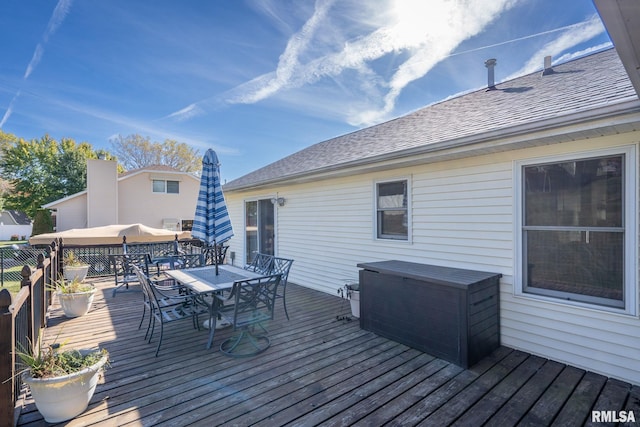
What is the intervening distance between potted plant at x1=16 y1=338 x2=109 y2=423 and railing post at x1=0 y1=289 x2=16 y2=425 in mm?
97

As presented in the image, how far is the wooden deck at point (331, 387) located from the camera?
232 cm

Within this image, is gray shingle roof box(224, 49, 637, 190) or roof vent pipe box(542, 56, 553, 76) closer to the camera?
gray shingle roof box(224, 49, 637, 190)

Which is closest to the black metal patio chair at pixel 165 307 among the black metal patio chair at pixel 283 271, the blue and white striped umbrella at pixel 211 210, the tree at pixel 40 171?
the blue and white striped umbrella at pixel 211 210

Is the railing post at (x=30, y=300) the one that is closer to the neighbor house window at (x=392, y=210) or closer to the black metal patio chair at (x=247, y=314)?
the black metal patio chair at (x=247, y=314)

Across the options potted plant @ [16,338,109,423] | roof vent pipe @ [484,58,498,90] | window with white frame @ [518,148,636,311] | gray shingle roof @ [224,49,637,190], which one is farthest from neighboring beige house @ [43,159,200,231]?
window with white frame @ [518,148,636,311]

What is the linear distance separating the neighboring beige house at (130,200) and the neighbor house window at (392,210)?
16.2m

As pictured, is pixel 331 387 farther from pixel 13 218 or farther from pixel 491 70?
pixel 13 218

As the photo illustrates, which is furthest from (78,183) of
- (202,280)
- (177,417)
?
(177,417)

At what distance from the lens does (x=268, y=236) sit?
810cm

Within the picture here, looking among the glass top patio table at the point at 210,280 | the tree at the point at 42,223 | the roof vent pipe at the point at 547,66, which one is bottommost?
the glass top patio table at the point at 210,280

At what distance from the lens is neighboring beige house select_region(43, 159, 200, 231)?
16062mm

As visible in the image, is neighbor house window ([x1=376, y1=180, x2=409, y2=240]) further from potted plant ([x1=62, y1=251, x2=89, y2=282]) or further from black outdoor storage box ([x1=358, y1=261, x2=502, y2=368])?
Answer: potted plant ([x1=62, y1=251, x2=89, y2=282])

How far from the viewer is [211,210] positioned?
4383 mm

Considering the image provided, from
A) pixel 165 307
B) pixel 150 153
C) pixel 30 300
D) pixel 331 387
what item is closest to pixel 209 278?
pixel 165 307
